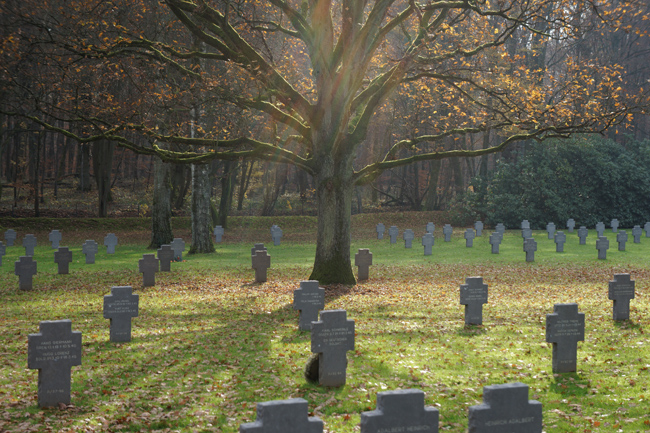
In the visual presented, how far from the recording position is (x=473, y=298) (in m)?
11.2

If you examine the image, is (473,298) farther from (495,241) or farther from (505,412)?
(495,241)

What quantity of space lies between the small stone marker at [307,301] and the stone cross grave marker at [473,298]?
275 cm

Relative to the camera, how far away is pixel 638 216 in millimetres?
39875

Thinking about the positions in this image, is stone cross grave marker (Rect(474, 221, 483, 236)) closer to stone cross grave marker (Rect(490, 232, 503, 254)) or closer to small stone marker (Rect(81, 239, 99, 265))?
stone cross grave marker (Rect(490, 232, 503, 254))

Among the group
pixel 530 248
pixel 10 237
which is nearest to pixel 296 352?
pixel 530 248

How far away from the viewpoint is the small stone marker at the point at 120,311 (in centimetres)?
987

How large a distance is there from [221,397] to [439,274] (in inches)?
540

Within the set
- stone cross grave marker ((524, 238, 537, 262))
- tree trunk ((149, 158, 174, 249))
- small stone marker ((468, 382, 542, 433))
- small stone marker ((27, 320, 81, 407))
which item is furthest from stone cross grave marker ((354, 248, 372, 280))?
small stone marker ((468, 382, 542, 433))

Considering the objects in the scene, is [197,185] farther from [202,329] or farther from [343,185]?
[202,329]

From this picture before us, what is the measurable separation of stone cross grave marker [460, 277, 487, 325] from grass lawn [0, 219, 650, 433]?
292mm

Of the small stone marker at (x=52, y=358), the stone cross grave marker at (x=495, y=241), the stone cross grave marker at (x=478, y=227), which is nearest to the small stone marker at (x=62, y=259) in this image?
the small stone marker at (x=52, y=358)

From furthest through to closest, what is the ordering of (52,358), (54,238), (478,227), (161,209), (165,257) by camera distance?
1. (478,227)
2. (54,238)
3. (161,209)
4. (165,257)
5. (52,358)

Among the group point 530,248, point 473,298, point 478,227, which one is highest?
point 478,227

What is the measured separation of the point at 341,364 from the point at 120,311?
4360mm
